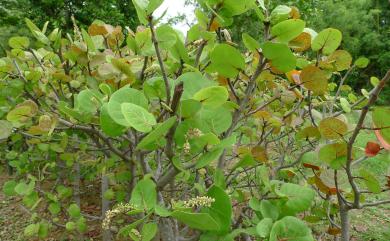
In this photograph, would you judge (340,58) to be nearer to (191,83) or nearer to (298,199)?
(298,199)

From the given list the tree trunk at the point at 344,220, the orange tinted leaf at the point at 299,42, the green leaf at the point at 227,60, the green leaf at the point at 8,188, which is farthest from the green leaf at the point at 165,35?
the green leaf at the point at 8,188

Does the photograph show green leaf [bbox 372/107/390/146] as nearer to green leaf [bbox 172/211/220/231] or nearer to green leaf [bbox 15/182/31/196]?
green leaf [bbox 172/211/220/231]

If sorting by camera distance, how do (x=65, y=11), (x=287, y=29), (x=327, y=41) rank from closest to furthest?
(x=287, y=29), (x=327, y=41), (x=65, y=11)

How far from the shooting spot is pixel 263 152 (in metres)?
1.26

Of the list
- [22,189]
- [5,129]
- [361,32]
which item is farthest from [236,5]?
[361,32]

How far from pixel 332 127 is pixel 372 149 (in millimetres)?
98

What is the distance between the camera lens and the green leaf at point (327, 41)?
105cm

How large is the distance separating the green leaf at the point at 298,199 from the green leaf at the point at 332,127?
0.63 ft

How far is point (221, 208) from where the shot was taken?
89 cm

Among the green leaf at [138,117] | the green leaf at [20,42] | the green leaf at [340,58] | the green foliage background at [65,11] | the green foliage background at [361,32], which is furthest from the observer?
the green foliage background at [361,32]

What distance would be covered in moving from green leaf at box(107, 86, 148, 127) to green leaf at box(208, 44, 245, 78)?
201 millimetres

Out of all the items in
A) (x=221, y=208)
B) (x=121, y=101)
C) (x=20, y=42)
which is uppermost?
(x=121, y=101)

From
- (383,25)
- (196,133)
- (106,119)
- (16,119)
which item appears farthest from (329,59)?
(383,25)

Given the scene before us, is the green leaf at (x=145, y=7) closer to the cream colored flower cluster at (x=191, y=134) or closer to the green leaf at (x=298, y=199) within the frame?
the cream colored flower cluster at (x=191, y=134)
